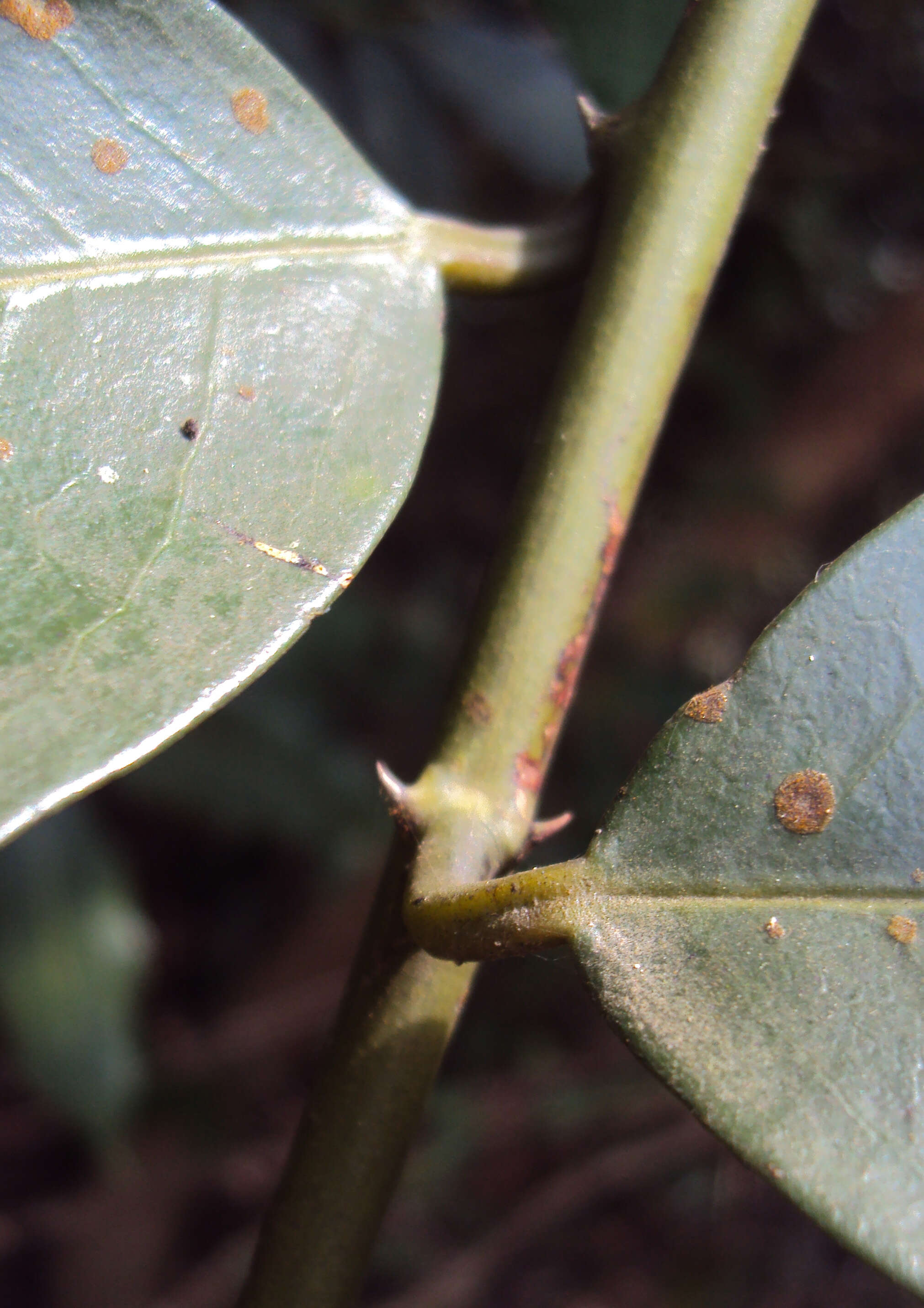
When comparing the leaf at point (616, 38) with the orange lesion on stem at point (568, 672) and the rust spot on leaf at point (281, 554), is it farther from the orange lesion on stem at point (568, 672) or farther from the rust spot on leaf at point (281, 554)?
the rust spot on leaf at point (281, 554)

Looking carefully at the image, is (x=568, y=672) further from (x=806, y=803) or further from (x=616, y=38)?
(x=616, y=38)

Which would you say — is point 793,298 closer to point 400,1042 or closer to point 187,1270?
point 400,1042

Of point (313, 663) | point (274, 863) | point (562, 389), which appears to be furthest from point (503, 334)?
point (562, 389)

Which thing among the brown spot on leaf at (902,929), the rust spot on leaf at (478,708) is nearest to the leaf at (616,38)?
the rust spot on leaf at (478,708)

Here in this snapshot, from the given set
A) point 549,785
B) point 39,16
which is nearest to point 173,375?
point 39,16

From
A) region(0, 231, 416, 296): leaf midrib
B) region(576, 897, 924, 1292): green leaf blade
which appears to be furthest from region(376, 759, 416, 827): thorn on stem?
region(0, 231, 416, 296): leaf midrib

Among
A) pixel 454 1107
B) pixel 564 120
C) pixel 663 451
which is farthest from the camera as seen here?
pixel 663 451

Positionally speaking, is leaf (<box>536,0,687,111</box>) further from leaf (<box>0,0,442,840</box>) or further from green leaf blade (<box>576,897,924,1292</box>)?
green leaf blade (<box>576,897,924,1292</box>)
